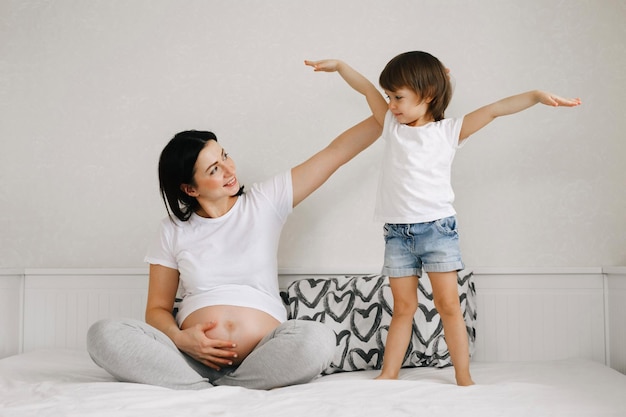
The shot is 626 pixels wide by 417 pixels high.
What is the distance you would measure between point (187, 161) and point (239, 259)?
12.4 inches

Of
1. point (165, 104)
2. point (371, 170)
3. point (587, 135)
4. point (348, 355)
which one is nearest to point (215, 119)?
point (165, 104)

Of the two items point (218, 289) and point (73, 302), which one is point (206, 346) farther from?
point (73, 302)

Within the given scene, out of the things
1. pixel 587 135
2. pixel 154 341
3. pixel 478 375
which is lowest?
pixel 478 375

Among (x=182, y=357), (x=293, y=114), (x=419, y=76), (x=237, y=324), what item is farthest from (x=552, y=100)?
(x=182, y=357)

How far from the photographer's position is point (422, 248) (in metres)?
1.75

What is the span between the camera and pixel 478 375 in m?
1.79

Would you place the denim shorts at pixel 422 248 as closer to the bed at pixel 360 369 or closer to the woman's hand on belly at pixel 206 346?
the bed at pixel 360 369

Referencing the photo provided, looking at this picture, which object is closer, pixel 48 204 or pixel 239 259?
pixel 239 259

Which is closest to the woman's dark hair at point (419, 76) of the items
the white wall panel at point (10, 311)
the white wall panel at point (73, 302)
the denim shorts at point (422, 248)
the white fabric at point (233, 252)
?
the denim shorts at point (422, 248)

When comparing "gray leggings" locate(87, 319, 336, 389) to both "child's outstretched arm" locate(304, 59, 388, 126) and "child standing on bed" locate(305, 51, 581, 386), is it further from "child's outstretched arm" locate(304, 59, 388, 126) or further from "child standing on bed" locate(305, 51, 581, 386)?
"child's outstretched arm" locate(304, 59, 388, 126)

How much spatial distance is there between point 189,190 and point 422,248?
694 mm

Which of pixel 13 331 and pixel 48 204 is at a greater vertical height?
pixel 48 204

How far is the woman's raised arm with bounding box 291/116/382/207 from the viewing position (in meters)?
1.97

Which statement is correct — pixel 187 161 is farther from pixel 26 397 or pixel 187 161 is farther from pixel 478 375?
pixel 478 375
